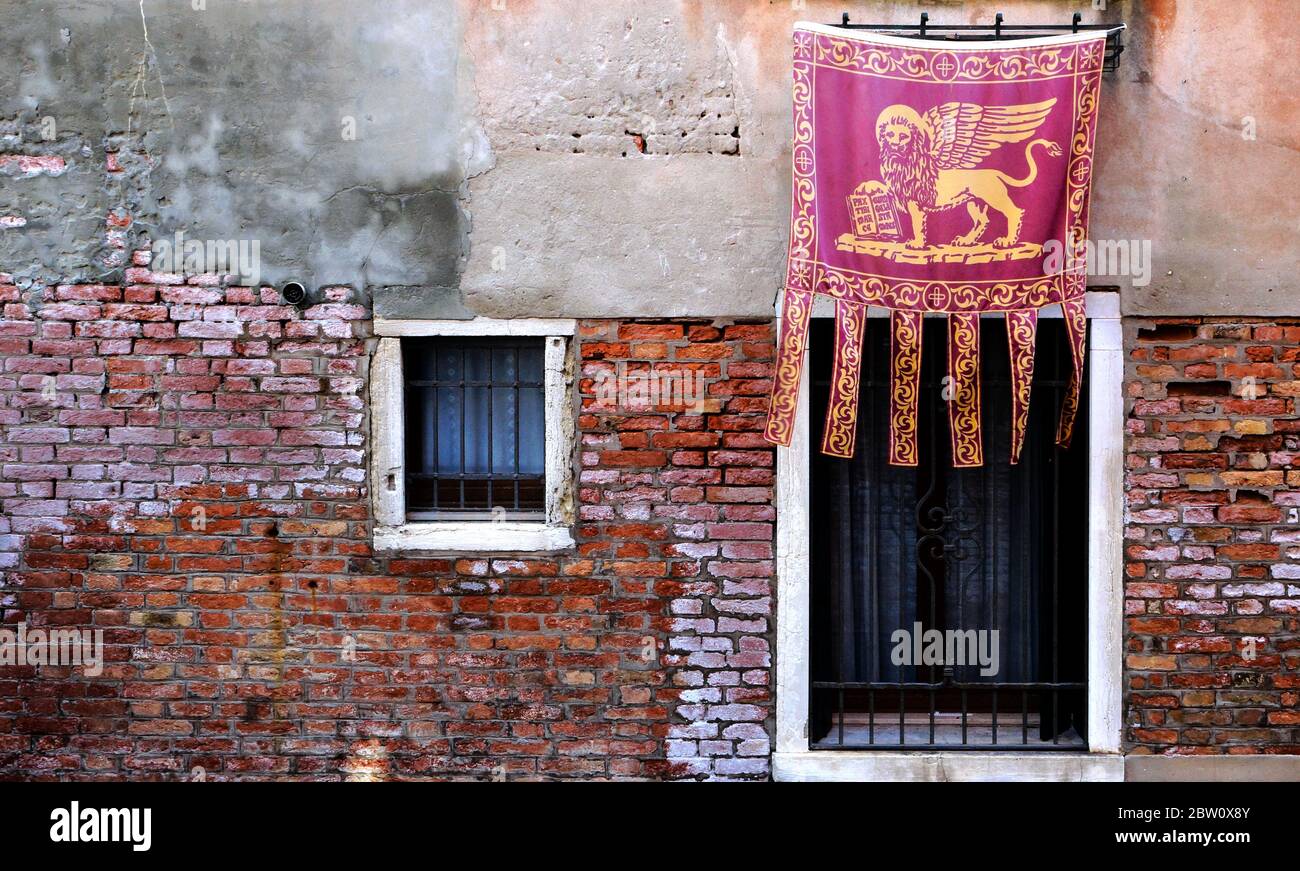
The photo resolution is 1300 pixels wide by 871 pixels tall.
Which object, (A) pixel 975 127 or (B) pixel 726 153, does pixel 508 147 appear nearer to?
(B) pixel 726 153

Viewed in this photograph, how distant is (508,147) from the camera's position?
4.07m

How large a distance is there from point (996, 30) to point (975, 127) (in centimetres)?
45

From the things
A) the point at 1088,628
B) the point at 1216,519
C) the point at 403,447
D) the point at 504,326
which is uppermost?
the point at 504,326

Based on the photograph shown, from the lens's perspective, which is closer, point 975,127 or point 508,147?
point 975,127

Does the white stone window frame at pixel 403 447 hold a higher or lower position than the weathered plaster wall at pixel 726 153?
lower

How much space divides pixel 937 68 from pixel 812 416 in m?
1.42

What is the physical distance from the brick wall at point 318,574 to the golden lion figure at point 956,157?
787 millimetres

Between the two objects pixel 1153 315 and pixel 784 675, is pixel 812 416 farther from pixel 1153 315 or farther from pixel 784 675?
pixel 1153 315

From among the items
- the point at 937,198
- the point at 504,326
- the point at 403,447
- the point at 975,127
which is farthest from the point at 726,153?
the point at 403,447

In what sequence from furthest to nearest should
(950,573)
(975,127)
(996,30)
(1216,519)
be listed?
1. (950,573)
2. (1216,519)
3. (996,30)
4. (975,127)

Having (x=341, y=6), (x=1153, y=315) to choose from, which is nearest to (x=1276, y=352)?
(x=1153, y=315)

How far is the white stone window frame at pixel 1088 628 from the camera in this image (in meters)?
4.05

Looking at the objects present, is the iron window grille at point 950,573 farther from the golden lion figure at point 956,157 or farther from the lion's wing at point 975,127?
the lion's wing at point 975,127

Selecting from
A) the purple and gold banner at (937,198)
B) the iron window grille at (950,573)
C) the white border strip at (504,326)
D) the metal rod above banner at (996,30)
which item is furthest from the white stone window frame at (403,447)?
the metal rod above banner at (996,30)
